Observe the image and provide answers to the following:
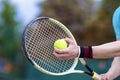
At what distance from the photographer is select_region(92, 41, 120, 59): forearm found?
3.75m

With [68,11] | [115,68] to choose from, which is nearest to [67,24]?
[68,11]

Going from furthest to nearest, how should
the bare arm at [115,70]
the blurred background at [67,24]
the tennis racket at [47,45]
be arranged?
1. the blurred background at [67,24]
2. the bare arm at [115,70]
3. the tennis racket at [47,45]

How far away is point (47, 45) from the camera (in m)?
4.34

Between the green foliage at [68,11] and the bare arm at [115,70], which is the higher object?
the bare arm at [115,70]

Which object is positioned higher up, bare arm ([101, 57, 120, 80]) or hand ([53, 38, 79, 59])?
hand ([53, 38, 79, 59])

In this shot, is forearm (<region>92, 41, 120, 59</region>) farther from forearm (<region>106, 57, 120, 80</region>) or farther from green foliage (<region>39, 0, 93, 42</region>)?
green foliage (<region>39, 0, 93, 42</region>)

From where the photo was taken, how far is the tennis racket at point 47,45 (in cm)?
419

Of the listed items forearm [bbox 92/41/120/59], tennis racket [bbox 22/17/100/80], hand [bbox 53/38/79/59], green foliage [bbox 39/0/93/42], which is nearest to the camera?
hand [bbox 53/38/79/59]

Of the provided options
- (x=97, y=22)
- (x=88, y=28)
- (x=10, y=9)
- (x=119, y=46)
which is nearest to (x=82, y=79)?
(x=119, y=46)

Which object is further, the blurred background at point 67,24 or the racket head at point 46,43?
the blurred background at point 67,24

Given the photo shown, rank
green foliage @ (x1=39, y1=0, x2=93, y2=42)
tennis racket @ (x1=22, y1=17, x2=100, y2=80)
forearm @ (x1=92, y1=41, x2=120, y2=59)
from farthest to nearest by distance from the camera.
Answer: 1. green foliage @ (x1=39, y1=0, x2=93, y2=42)
2. tennis racket @ (x1=22, y1=17, x2=100, y2=80)
3. forearm @ (x1=92, y1=41, x2=120, y2=59)

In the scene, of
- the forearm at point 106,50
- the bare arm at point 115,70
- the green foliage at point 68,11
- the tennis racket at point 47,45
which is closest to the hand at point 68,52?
the forearm at point 106,50

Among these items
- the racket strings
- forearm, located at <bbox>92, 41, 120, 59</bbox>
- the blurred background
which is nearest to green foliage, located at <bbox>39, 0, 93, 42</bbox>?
the blurred background

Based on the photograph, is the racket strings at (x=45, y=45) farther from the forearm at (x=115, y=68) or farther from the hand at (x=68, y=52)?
the hand at (x=68, y=52)
